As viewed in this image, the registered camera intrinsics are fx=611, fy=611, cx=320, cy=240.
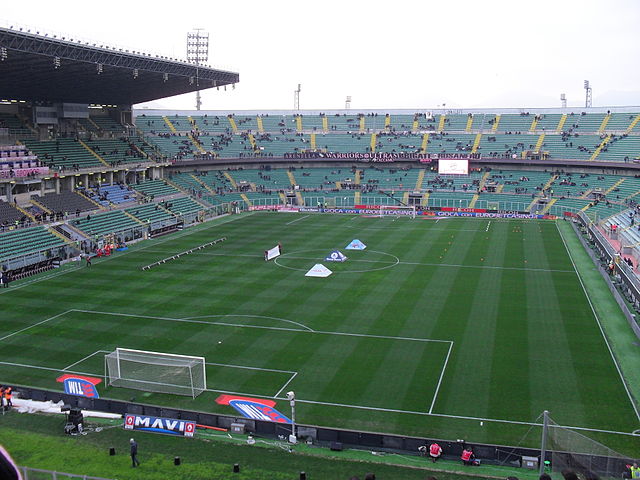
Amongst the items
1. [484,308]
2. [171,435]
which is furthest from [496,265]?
[171,435]

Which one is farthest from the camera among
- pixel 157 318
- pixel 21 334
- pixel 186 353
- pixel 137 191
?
pixel 137 191

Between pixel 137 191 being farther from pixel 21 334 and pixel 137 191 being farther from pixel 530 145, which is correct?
pixel 530 145

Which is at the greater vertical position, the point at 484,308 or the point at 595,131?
the point at 595,131

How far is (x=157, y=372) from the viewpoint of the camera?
28.7m

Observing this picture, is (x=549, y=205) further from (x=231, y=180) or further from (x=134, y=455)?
(x=134, y=455)

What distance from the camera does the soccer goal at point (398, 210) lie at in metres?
85.3

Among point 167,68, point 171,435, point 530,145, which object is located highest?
point 167,68

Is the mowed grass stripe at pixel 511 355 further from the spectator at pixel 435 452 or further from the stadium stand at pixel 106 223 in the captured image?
the stadium stand at pixel 106 223

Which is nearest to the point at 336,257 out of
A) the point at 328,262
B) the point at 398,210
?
the point at 328,262

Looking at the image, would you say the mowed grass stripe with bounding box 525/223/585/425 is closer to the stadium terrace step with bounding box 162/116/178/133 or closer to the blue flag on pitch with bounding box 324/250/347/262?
the blue flag on pitch with bounding box 324/250/347/262

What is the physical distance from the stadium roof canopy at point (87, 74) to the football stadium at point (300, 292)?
40cm

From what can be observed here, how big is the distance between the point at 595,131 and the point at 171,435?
94.9 meters

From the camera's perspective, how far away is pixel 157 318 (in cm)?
3791

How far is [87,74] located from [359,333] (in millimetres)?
48637
